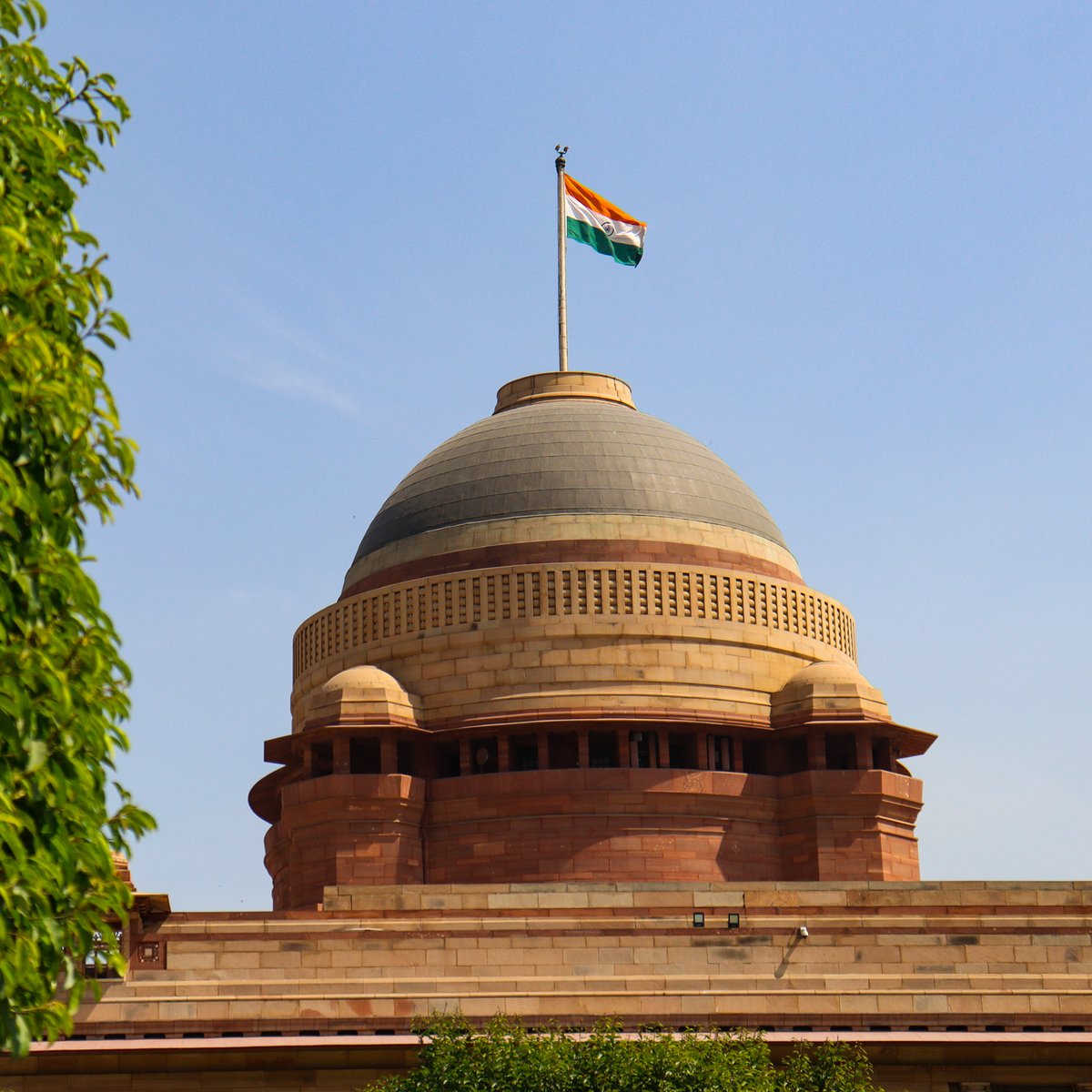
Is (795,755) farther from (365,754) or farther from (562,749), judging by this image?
(365,754)

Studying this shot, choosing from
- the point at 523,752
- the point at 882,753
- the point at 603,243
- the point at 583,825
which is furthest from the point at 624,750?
the point at 603,243

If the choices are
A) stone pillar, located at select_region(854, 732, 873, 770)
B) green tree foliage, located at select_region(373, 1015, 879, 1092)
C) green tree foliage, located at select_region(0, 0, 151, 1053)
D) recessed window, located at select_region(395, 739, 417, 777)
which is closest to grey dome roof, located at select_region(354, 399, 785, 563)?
recessed window, located at select_region(395, 739, 417, 777)

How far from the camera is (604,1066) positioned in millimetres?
22938

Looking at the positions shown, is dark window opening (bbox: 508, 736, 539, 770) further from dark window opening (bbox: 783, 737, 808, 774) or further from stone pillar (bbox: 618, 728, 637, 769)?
dark window opening (bbox: 783, 737, 808, 774)

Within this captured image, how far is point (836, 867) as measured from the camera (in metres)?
34.8

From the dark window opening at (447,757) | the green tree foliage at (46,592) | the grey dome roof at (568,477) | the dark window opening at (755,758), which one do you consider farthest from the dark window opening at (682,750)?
the green tree foliage at (46,592)

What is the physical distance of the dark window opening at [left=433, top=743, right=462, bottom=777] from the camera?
36.2m

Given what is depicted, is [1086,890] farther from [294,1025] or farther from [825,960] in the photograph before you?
[294,1025]

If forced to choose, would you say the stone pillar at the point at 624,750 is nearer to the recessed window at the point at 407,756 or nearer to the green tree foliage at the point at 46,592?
the recessed window at the point at 407,756

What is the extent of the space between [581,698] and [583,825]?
2.38m

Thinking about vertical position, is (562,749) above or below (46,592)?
above

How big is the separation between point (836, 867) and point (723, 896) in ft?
17.1

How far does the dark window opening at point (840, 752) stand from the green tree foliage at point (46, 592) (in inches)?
888

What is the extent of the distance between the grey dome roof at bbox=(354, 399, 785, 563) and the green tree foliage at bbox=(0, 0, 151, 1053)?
908 inches
